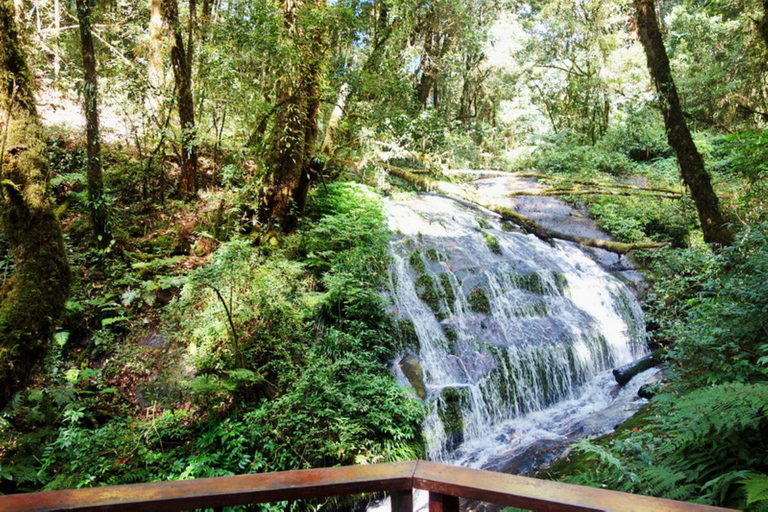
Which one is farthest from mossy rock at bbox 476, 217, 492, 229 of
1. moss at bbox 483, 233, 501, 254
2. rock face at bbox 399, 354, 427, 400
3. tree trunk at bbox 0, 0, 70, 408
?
tree trunk at bbox 0, 0, 70, 408

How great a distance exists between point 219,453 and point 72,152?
749 centimetres

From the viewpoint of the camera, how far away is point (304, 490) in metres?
1.45

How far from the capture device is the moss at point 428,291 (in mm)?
8195

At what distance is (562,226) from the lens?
1267 cm

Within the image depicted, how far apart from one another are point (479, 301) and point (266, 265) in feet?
14.3

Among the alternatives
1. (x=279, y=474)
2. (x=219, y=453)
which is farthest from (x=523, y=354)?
(x=279, y=474)

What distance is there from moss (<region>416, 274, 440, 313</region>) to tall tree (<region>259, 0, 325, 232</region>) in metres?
2.83

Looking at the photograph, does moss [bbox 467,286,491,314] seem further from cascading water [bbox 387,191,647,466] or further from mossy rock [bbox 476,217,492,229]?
mossy rock [bbox 476,217,492,229]

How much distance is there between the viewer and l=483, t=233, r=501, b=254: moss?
396 inches

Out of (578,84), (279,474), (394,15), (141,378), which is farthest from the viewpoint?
(578,84)

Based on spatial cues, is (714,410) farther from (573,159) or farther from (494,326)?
(573,159)

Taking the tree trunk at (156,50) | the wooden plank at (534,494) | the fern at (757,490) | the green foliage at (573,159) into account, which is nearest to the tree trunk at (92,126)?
the tree trunk at (156,50)

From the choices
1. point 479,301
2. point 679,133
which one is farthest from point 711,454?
point 679,133

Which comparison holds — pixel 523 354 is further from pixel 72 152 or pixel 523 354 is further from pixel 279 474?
pixel 72 152
